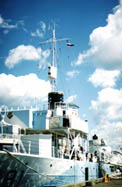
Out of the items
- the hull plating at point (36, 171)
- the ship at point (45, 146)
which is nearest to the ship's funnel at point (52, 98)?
the ship at point (45, 146)

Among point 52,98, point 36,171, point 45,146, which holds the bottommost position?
point 36,171

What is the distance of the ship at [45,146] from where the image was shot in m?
19.7

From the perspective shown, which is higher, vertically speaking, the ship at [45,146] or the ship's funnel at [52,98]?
the ship's funnel at [52,98]

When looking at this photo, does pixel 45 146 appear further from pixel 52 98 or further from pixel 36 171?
pixel 52 98

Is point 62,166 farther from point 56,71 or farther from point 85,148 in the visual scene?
point 56,71

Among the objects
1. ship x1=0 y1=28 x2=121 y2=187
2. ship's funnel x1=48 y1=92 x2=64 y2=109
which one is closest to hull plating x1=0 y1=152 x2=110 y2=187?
ship x1=0 y1=28 x2=121 y2=187

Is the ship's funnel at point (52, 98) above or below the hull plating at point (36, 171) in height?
above

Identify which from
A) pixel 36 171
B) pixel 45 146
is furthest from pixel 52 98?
pixel 36 171

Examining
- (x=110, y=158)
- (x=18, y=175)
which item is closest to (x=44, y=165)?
(x=18, y=175)

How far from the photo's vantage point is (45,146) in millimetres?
23766

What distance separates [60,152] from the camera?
90.8ft

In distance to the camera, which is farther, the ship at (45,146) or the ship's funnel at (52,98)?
the ship's funnel at (52,98)

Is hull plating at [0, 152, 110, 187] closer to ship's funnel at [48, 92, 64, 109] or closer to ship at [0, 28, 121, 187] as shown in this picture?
ship at [0, 28, 121, 187]

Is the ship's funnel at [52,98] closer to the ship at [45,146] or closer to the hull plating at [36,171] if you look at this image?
the ship at [45,146]
